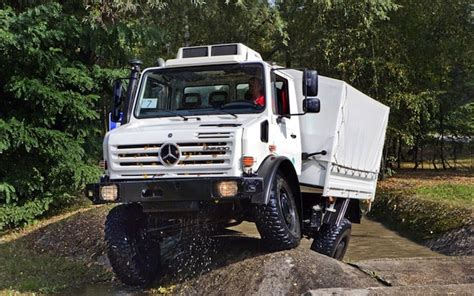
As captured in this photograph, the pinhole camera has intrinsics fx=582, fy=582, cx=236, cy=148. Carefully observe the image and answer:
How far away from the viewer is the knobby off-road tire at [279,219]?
22.0 ft

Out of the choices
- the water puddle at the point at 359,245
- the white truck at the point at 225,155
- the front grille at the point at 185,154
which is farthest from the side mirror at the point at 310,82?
the water puddle at the point at 359,245

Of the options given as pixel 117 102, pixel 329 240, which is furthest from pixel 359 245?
pixel 117 102

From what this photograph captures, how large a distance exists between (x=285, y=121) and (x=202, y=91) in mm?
1168

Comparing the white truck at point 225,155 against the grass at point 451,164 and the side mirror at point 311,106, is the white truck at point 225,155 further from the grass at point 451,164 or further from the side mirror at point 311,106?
the grass at point 451,164

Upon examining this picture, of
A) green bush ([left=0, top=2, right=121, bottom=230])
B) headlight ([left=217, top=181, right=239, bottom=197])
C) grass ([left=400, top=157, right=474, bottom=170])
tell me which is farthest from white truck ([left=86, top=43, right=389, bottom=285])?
grass ([left=400, top=157, right=474, bottom=170])

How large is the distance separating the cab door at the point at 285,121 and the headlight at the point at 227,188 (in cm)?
102

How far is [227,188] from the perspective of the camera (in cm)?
633

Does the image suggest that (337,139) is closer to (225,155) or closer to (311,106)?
(311,106)

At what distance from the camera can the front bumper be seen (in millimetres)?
6328

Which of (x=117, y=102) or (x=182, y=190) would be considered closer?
(x=182, y=190)

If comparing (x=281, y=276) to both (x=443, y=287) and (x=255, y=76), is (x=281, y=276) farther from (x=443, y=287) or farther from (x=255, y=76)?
(x=255, y=76)

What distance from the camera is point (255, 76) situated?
7457mm

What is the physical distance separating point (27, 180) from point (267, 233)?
7.76 meters

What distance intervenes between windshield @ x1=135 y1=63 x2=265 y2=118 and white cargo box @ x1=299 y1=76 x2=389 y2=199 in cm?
143
